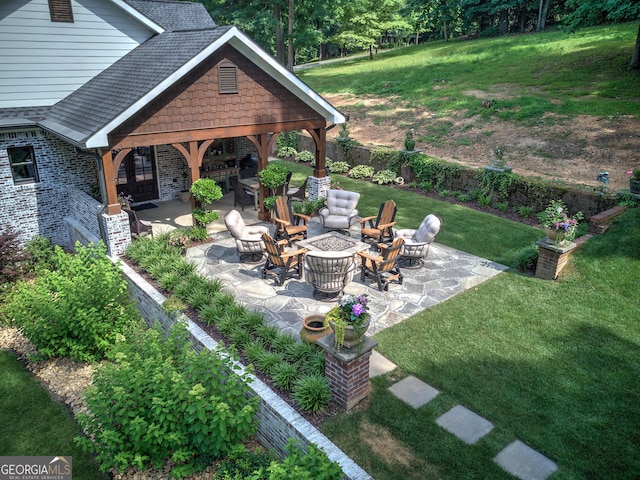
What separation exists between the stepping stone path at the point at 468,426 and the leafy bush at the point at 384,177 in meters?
11.3

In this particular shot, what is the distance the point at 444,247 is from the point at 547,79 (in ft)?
Result: 60.2

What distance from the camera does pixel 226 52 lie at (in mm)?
11328

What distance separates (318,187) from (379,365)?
8.12 meters

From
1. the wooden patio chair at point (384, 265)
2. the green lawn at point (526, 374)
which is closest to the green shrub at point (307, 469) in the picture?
the green lawn at point (526, 374)

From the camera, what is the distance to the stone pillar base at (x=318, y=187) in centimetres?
1454

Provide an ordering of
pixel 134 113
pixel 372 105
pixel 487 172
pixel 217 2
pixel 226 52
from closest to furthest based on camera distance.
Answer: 1. pixel 134 113
2. pixel 226 52
3. pixel 487 172
4. pixel 372 105
5. pixel 217 2

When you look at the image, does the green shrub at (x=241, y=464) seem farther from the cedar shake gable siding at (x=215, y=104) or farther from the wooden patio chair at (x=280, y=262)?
the cedar shake gable siding at (x=215, y=104)

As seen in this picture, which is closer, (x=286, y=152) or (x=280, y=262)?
(x=280, y=262)

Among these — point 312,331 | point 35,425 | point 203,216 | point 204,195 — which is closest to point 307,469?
point 312,331

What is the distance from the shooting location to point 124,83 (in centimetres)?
1156

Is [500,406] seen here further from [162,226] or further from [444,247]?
[162,226]

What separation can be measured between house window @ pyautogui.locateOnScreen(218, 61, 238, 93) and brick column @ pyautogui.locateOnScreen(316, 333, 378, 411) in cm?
773


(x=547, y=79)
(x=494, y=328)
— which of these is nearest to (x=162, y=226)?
(x=494, y=328)

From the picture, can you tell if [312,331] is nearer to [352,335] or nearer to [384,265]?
[352,335]
